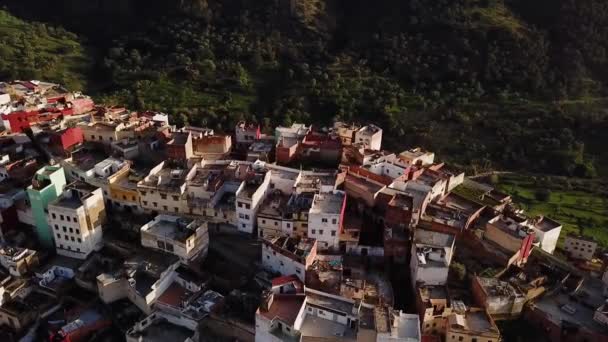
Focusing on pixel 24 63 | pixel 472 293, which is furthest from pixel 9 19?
pixel 472 293

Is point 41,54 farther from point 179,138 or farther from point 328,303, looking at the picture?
point 328,303

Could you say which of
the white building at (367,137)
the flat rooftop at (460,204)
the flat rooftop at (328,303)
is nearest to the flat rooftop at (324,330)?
the flat rooftop at (328,303)

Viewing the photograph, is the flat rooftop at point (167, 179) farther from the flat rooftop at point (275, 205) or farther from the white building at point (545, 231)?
the white building at point (545, 231)

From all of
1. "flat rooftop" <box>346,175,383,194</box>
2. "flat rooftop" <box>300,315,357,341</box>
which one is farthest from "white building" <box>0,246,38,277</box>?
"flat rooftop" <box>346,175,383,194</box>

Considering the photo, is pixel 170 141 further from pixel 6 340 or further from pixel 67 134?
pixel 6 340

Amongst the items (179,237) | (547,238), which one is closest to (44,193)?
(179,237)

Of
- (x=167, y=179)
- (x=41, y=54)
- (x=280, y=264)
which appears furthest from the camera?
(x=41, y=54)
